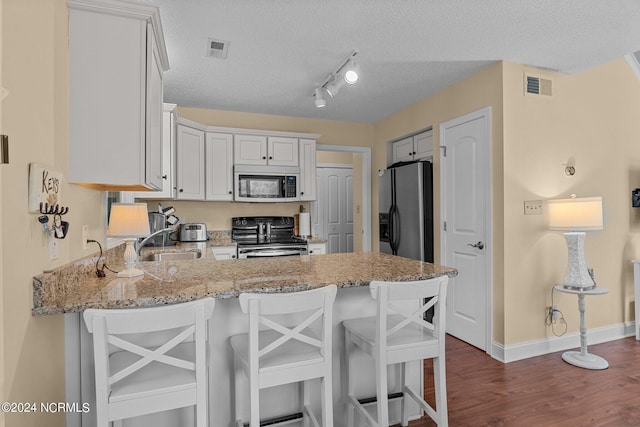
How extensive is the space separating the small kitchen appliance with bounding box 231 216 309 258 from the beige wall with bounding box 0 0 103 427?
2417mm

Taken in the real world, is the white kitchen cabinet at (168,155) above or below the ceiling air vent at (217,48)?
below

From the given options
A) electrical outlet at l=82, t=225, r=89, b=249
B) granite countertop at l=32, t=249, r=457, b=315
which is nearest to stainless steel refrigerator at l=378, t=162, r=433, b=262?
granite countertop at l=32, t=249, r=457, b=315

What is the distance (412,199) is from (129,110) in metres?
2.92

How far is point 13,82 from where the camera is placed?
1041mm

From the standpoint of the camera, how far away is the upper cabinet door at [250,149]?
4086 millimetres

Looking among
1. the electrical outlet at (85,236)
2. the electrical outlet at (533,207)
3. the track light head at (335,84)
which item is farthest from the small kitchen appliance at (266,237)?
the electrical outlet at (533,207)

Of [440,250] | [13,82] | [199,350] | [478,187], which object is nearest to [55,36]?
[13,82]

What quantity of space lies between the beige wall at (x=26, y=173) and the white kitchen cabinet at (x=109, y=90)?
51 mm

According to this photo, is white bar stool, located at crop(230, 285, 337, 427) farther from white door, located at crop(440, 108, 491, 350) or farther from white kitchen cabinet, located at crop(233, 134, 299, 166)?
white kitchen cabinet, located at crop(233, 134, 299, 166)

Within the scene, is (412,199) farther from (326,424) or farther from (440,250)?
(326,424)

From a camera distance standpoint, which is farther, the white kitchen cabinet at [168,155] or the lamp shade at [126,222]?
the white kitchen cabinet at [168,155]

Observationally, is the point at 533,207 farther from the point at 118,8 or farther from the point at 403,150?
the point at 118,8

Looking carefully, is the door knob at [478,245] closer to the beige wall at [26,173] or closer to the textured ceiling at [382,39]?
the textured ceiling at [382,39]

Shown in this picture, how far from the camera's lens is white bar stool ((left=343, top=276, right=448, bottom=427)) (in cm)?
149
